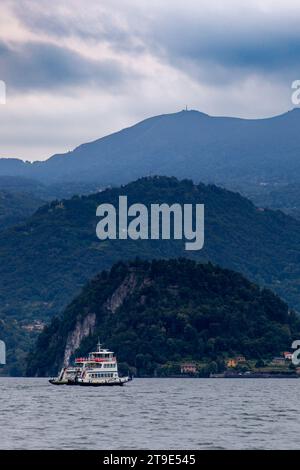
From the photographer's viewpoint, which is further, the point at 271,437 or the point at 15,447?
the point at 271,437

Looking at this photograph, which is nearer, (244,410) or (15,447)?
(15,447)

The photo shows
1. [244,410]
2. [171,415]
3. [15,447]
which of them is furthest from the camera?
[244,410]
